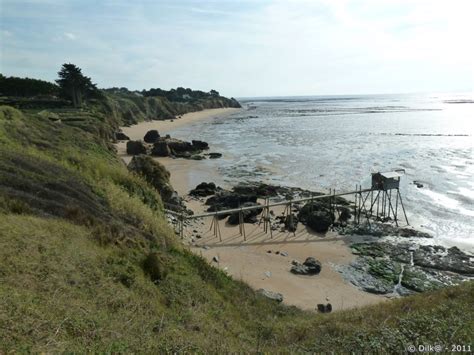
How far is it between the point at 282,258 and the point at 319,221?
191 inches

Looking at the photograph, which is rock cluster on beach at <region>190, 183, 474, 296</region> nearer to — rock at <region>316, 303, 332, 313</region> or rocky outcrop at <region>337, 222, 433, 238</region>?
rocky outcrop at <region>337, 222, 433, 238</region>

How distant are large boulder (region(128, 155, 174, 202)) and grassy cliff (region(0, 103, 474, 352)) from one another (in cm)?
954

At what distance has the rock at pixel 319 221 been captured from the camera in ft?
71.8

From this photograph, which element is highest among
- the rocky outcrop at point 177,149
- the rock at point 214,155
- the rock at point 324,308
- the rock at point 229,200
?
the rocky outcrop at point 177,149

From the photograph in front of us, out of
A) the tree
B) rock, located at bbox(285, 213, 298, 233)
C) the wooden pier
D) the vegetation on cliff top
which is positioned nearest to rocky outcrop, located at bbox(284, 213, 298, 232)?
rock, located at bbox(285, 213, 298, 233)

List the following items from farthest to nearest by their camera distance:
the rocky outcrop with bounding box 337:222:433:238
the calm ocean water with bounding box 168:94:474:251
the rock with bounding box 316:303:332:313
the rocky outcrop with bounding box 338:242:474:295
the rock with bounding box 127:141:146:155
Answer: the rock with bounding box 127:141:146:155
the calm ocean water with bounding box 168:94:474:251
the rocky outcrop with bounding box 337:222:433:238
the rocky outcrop with bounding box 338:242:474:295
the rock with bounding box 316:303:332:313

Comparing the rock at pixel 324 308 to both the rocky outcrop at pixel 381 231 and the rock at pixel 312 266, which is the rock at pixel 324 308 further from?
the rocky outcrop at pixel 381 231

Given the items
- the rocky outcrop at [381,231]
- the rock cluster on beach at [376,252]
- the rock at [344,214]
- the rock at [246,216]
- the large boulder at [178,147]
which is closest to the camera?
the rock cluster on beach at [376,252]

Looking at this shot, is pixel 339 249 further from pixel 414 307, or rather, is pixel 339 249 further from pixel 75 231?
pixel 75 231

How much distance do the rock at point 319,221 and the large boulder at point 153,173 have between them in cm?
895

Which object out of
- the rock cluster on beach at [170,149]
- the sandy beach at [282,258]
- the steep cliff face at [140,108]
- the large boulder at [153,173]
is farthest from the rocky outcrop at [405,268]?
the steep cliff face at [140,108]

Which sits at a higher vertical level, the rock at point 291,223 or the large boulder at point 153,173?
the large boulder at point 153,173

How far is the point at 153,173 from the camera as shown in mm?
23562

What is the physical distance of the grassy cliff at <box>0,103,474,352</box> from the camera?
19.7 feet
